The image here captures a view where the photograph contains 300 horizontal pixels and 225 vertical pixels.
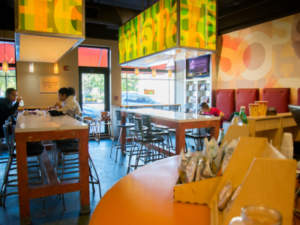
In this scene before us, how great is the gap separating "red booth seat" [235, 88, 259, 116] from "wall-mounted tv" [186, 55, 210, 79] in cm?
Answer: 136

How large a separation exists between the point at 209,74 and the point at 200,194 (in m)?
6.65

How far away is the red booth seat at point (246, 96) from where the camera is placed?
5953 mm

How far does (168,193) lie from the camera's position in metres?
1.17

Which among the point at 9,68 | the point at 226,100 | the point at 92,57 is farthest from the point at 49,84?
the point at 226,100

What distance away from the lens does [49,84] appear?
720 cm

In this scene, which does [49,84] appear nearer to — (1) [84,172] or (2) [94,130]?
(2) [94,130]

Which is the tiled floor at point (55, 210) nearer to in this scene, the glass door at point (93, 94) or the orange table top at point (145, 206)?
the orange table top at point (145, 206)

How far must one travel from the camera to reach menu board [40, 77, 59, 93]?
23.4 ft

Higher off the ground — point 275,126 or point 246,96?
point 246,96

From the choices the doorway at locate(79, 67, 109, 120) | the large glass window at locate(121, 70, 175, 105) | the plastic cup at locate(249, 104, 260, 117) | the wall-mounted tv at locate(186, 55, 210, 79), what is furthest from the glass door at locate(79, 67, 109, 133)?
the plastic cup at locate(249, 104, 260, 117)

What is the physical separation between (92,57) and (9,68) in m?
2.52

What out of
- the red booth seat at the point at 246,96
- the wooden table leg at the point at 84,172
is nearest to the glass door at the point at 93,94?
the red booth seat at the point at 246,96

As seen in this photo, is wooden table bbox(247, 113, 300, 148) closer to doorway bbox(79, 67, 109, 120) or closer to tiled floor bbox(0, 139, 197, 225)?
tiled floor bbox(0, 139, 197, 225)

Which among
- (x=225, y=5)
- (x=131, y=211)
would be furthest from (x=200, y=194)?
(x=225, y=5)
